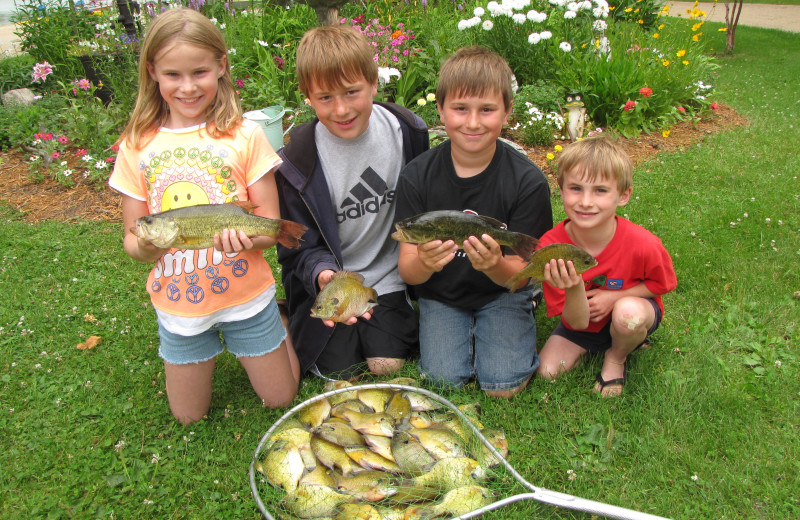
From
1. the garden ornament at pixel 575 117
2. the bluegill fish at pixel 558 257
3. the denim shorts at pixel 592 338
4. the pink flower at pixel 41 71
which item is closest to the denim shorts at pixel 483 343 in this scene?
the denim shorts at pixel 592 338

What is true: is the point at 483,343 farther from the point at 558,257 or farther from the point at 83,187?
the point at 83,187

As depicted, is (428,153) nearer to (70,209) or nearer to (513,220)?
(513,220)

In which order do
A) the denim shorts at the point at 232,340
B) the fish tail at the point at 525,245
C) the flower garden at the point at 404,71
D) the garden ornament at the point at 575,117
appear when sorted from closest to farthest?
1. the fish tail at the point at 525,245
2. the denim shorts at the point at 232,340
3. the garden ornament at the point at 575,117
4. the flower garden at the point at 404,71

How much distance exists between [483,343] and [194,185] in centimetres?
197

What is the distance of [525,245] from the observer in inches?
111

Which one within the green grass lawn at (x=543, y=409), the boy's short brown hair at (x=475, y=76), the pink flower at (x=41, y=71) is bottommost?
the green grass lawn at (x=543, y=409)

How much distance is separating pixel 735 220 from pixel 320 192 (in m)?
3.97

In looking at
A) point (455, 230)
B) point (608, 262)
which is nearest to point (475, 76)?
point (455, 230)

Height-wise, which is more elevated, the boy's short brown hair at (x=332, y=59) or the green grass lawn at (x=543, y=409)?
the boy's short brown hair at (x=332, y=59)

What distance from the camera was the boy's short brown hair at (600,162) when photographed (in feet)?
10.1

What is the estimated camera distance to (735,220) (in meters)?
5.21

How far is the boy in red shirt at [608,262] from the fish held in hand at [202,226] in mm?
1517

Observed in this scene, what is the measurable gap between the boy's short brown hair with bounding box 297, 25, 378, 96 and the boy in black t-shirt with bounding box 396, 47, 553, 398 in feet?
1.57

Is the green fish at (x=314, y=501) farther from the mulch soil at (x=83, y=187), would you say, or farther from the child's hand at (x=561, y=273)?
the mulch soil at (x=83, y=187)
